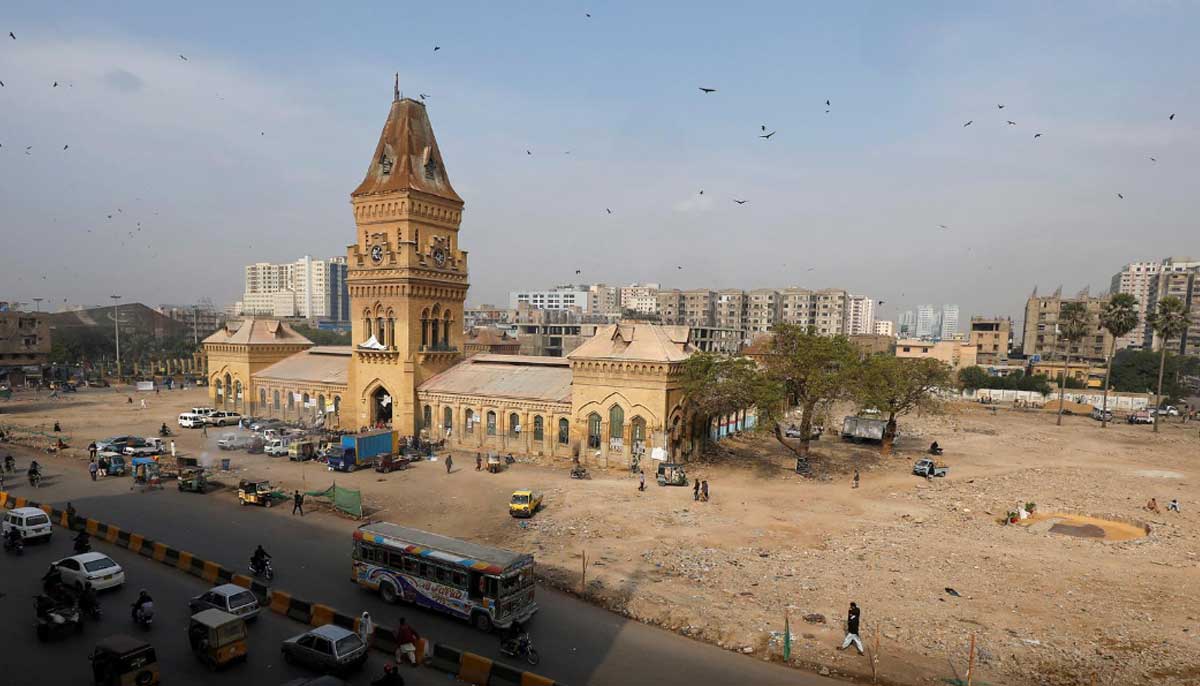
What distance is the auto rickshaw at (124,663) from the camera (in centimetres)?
1487

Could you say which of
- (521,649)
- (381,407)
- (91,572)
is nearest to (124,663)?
(91,572)

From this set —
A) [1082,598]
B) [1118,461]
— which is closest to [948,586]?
[1082,598]

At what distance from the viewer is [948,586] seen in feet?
77.9

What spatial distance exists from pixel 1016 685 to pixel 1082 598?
336 inches

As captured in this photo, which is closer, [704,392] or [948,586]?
[948,586]

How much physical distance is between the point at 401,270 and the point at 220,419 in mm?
25831

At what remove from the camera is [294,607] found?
2044cm

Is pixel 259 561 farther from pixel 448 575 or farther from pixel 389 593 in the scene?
pixel 448 575

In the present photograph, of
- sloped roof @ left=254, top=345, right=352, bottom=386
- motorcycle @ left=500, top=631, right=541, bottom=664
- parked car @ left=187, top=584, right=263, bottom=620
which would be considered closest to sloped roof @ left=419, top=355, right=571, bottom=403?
sloped roof @ left=254, top=345, right=352, bottom=386

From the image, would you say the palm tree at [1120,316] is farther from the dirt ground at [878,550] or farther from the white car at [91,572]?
the white car at [91,572]

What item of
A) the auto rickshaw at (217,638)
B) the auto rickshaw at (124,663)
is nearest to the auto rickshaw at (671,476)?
the auto rickshaw at (217,638)

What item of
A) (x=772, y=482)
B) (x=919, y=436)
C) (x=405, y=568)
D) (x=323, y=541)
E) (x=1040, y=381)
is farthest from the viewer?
(x=1040, y=381)

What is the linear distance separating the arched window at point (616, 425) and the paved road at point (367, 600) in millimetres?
18780

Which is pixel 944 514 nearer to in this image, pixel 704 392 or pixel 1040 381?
pixel 704 392
